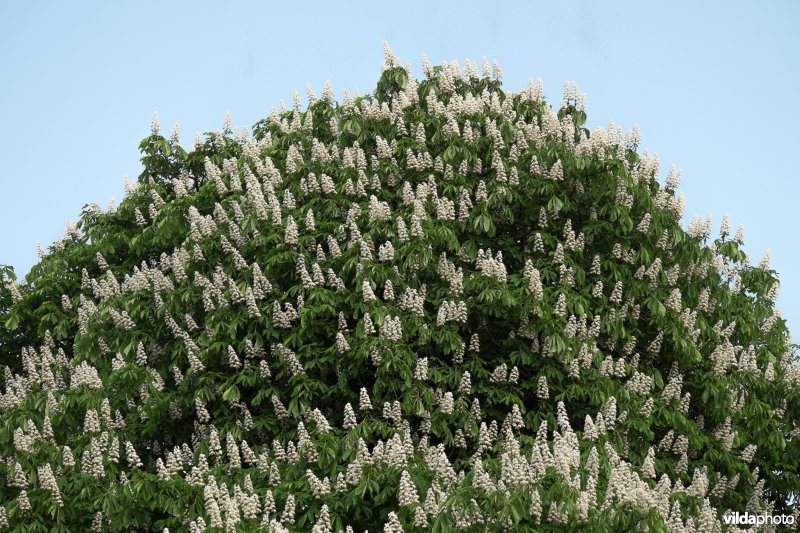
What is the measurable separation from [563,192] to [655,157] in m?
1.65

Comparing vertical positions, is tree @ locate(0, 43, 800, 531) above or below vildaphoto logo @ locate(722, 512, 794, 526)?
above

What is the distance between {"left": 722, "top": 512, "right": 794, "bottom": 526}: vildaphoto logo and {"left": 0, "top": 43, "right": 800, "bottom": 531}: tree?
22cm

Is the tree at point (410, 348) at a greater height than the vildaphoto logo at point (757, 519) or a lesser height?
greater

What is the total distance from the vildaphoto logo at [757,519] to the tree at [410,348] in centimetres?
22

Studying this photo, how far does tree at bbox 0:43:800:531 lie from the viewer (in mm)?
13141

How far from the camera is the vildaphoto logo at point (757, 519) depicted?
559 inches

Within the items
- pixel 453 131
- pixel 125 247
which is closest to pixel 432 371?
pixel 453 131

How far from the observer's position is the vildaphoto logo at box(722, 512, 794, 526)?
14.2 meters

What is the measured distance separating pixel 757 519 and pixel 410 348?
479cm

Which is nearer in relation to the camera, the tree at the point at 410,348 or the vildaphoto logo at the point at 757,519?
the tree at the point at 410,348

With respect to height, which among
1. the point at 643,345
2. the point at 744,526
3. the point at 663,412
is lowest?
the point at 744,526

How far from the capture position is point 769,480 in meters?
16.8

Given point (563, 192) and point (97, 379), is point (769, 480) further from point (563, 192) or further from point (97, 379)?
point (97, 379)

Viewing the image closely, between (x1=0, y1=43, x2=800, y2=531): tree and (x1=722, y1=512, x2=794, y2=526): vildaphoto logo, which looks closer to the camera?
(x1=0, y1=43, x2=800, y2=531): tree
